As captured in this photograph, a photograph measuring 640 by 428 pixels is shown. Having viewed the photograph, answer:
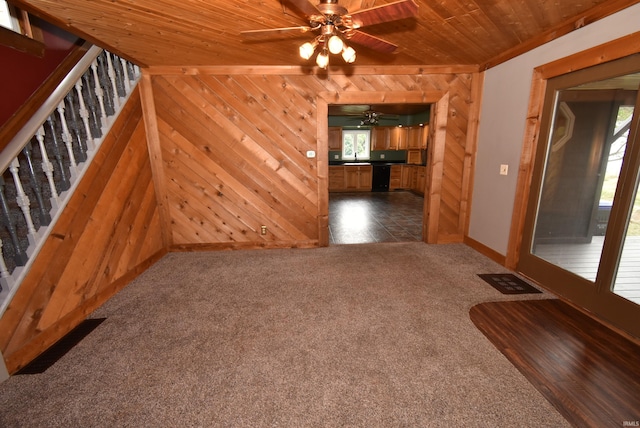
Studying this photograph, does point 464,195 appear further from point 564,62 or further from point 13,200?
point 13,200

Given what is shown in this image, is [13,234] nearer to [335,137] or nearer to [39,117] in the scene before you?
[39,117]

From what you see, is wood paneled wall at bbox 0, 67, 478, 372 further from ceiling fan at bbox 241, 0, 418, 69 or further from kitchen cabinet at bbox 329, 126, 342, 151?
kitchen cabinet at bbox 329, 126, 342, 151

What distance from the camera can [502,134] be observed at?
3459 mm

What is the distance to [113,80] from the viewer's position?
312cm

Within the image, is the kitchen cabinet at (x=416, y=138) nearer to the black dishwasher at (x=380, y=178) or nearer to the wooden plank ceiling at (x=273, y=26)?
the black dishwasher at (x=380, y=178)

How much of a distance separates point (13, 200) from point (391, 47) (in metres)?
3.34

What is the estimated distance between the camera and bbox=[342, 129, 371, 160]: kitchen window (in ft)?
34.0

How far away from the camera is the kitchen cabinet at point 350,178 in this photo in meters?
9.47

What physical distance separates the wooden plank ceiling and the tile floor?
8.84 ft

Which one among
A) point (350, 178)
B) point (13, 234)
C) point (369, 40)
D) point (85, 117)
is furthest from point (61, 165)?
point (350, 178)

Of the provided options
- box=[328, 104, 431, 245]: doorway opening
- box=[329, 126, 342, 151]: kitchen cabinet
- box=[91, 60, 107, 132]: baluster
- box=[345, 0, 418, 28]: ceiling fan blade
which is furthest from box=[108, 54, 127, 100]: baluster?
box=[329, 126, 342, 151]: kitchen cabinet

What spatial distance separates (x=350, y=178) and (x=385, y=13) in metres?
7.92

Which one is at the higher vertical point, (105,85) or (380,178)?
(105,85)

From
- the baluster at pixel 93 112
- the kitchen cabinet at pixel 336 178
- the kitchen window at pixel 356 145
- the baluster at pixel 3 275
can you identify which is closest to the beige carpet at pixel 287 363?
the baluster at pixel 3 275
